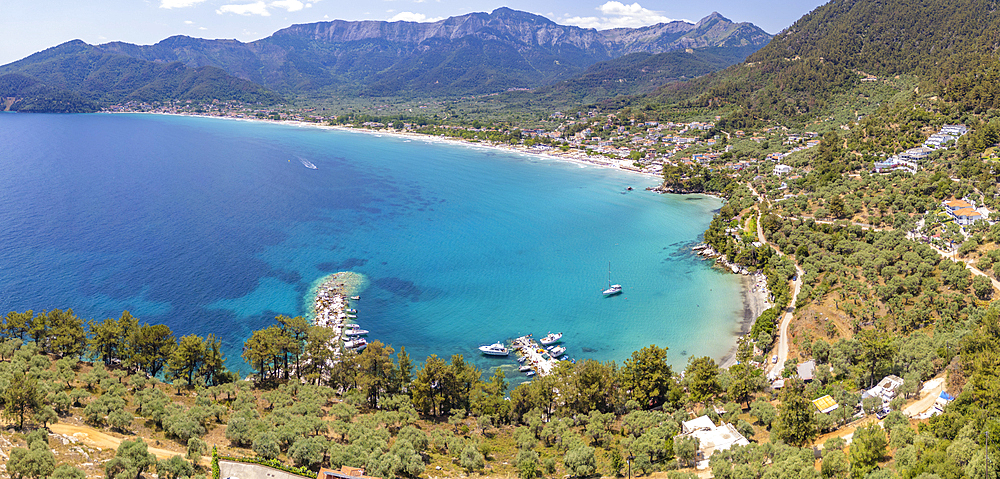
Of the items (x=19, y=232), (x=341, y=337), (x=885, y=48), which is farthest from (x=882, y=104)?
(x=19, y=232)

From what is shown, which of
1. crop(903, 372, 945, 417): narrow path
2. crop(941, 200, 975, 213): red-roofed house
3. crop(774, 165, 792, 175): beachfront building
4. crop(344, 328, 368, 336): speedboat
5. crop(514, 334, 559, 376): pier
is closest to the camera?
crop(903, 372, 945, 417): narrow path

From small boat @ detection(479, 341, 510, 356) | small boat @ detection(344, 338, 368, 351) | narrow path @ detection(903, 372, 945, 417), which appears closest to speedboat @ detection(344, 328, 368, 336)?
small boat @ detection(344, 338, 368, 351)

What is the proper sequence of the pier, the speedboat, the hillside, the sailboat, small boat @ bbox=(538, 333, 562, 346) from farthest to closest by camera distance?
the hillside → the sailboat → the speedboat → small boat @ bbox=(538, 333, 562, 346) → the pier

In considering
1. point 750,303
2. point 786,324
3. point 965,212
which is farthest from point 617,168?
point 786,324

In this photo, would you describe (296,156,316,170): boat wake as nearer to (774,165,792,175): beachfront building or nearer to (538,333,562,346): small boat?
(538,333,562,346): small boat

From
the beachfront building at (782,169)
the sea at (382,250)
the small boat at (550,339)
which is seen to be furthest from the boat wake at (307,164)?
the beachfront building at (782,169)
